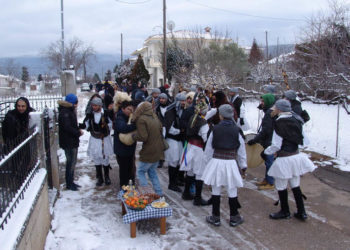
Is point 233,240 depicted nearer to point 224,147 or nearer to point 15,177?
point 224,147

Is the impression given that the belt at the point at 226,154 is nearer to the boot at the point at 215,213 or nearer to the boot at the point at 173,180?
Result: the boot at the point at 215,213

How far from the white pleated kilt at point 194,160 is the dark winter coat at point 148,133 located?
0.51 metres

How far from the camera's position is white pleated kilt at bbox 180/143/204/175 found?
5.53 m

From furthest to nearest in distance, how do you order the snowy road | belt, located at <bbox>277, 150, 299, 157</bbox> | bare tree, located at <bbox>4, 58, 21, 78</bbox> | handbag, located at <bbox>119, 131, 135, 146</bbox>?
1. bare tree, located at <bbox>4, 58, 21, 78</bbox>
2. handbag, located at <bbox>119, 131, 135, 146</bbox>
3. belt, located at <bbox>277, 150, 299, 157</bbox>
4. the snowy road

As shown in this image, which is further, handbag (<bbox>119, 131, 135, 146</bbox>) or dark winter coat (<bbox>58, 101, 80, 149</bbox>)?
dark winter coat (<bbox>58, 101, 80, 149</bbox>)

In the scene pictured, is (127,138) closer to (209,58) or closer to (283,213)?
(283,213)

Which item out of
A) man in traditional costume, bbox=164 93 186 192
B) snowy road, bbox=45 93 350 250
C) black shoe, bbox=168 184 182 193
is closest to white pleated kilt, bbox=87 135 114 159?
snowy road, bbox=45 93 350 250

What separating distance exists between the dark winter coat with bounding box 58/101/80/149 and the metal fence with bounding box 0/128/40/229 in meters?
1.35

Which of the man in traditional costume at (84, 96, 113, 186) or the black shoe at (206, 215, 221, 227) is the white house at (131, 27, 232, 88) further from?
the black shoe at (206, 215, 221, 227)

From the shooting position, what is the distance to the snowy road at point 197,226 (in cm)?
439

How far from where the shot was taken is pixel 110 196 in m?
6.09

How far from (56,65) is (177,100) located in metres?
49.0

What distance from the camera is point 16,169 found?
11.6 feet

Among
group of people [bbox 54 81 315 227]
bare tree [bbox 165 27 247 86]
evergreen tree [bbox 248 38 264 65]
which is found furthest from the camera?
evergreen tree [bbox 248 38 264 65]
